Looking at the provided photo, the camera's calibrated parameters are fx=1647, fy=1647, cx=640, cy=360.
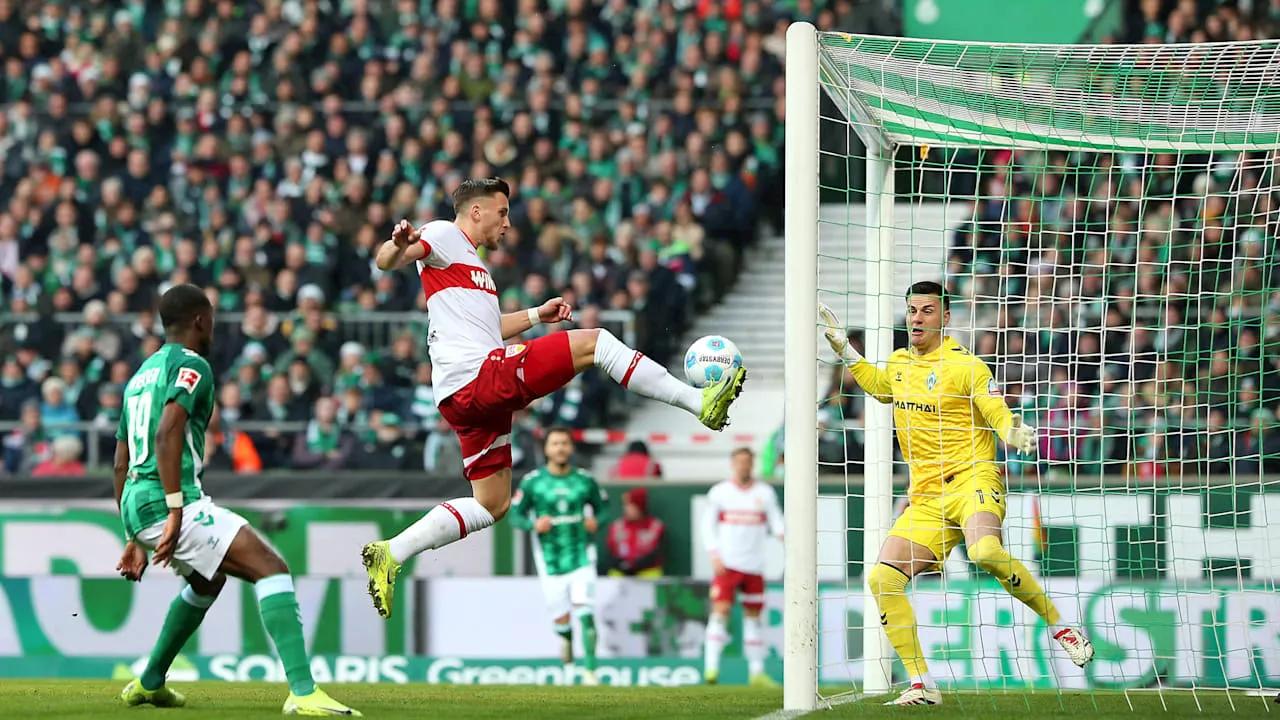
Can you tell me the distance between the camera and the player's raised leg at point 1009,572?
7613 millimetres

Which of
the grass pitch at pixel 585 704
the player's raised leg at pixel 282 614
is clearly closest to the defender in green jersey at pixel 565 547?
A: the grass pitch at pixel 585 704

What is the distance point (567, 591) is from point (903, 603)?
18.3 ft

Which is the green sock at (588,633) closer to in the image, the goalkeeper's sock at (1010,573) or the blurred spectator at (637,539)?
the blurred spectator at (637,539)

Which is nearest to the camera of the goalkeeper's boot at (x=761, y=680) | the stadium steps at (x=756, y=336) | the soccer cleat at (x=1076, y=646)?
the soccer cleat at (x=1076, y=646)

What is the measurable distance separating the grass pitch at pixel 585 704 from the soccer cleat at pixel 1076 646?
0.25 m

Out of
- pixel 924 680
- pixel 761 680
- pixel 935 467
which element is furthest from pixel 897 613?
pixel 761 680

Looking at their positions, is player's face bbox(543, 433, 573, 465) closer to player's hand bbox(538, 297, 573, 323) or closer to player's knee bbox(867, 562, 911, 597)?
player's hand bbox(538, 297, 573, 323)

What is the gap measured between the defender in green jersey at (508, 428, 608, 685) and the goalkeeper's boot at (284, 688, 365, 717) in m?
Result: 6.15

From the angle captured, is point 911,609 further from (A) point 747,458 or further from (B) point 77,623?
(B) point 77,623

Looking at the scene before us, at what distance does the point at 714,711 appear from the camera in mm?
7562

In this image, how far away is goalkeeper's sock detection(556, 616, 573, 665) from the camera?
13047 millimetres

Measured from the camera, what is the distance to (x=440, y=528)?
7434 mm

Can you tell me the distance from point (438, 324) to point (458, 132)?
435 inches

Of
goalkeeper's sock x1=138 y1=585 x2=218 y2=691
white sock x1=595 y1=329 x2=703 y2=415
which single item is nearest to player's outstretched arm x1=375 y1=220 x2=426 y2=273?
white sock x1=595 y1=329 x2=703 y2=415
